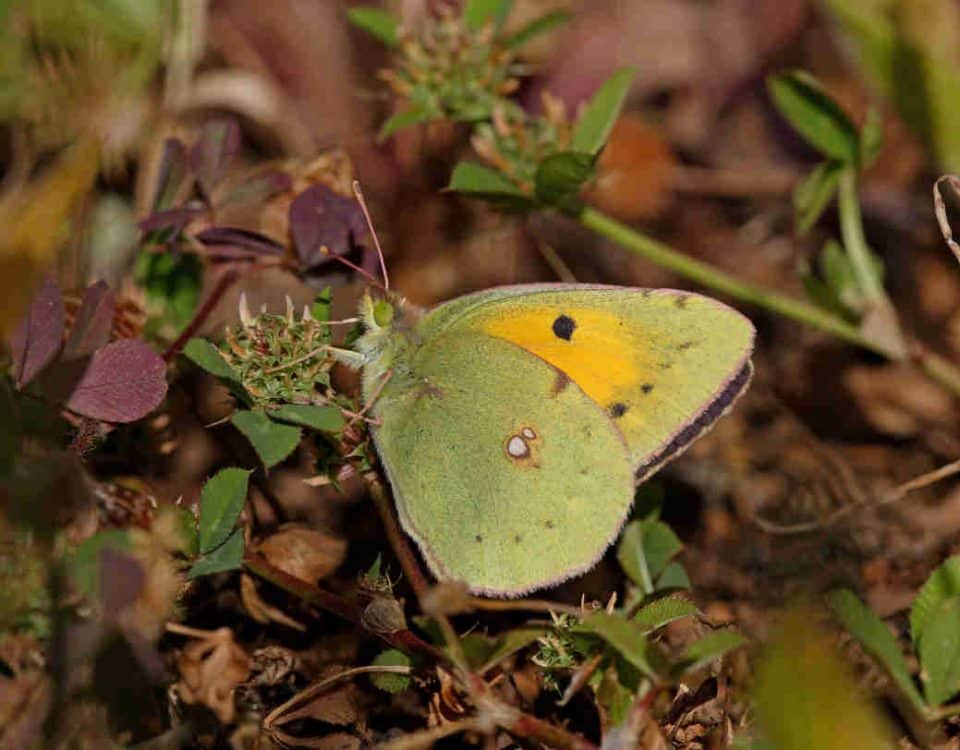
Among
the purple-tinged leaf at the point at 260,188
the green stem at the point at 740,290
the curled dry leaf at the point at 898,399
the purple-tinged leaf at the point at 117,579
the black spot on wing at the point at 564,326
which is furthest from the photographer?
the curled dry leaf at the point at 898,399

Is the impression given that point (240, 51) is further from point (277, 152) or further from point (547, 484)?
point (547, 484)

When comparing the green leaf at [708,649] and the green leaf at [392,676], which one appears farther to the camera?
the green leaf at [392,676]

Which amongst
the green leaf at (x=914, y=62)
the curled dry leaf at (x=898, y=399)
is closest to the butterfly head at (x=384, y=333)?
the green leaf at (x=914, y=62)

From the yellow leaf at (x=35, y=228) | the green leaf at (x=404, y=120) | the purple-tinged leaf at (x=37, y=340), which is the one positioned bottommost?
the purple-tinged leaf at (x=37, y=340)

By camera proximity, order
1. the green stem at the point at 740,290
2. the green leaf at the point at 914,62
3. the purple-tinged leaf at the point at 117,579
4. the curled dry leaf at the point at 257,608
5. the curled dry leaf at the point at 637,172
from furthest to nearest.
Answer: the curled dry leaf at the point at 637,172 → the green stem at the point at 740,290 → the green leaf at the point at 914,62 → the curled dry leaf at the point at 257,608 → the purple-tinged leaf at the point at 117,579

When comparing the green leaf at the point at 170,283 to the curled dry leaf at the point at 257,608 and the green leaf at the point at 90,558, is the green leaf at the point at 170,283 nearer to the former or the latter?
the curled dry leaf at the point at 257,608

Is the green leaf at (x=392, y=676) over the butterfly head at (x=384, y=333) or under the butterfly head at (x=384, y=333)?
under

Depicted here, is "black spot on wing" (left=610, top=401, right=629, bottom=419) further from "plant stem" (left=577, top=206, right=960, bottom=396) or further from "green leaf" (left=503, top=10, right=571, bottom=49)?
"green leaf" (left=503, top=10, right=571, bottom=49)
